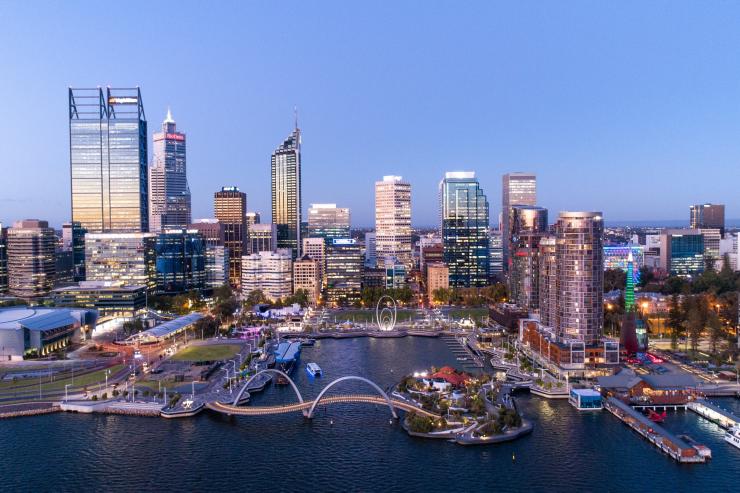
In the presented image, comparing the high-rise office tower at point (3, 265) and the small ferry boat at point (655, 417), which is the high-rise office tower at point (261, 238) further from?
the small ferry boat at point (655, 417)

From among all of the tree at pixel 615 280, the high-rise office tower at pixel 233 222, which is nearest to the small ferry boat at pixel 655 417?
the tree at pixel 615 280

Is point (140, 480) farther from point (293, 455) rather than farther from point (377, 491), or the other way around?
point (377, 491)

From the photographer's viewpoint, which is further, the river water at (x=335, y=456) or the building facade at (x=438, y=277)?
the building facade at (x=438, y=277)

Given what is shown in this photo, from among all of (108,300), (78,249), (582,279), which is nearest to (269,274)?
(108,300)

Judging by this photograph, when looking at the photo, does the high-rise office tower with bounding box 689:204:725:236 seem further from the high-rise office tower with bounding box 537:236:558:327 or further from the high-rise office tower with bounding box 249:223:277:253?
the high-rise office tower with bounding box 537:236:558:327

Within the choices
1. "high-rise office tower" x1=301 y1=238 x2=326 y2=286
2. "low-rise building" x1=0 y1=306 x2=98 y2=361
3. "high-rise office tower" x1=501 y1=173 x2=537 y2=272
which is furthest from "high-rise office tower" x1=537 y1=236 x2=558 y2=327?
"high-rise office tower" x1=501 y1=173 x2=537 y2=272

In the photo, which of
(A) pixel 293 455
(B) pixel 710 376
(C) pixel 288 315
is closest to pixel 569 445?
(A) pixel 293 455
